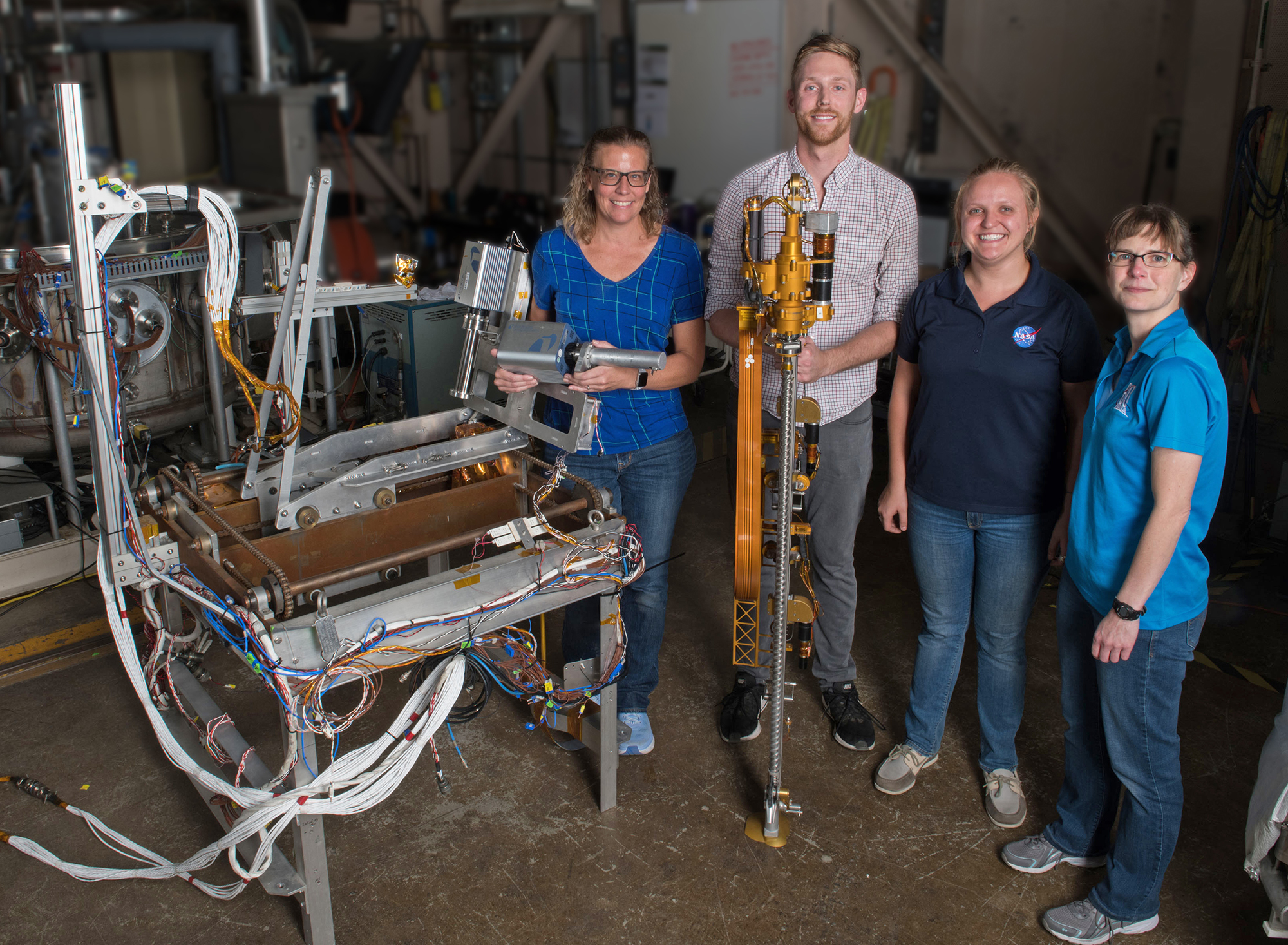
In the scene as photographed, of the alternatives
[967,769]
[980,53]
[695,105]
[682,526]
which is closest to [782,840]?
[967,769]

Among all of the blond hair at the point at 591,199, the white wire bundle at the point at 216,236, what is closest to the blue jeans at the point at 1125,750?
the blond hair at the point at 591,199

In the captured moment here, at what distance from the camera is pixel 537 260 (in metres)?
2.28

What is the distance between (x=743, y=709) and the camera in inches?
104

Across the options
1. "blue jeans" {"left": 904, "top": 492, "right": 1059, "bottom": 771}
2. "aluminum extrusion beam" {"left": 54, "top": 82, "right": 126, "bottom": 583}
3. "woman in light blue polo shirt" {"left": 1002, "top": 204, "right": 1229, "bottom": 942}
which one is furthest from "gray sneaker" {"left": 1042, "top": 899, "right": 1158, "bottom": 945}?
"aluminum extrusion beam" {"left": 54, "top": 82, "right": 126, "bottom": 583}

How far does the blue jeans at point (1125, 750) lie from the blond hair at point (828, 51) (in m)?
1.19

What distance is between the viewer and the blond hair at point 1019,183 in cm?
200

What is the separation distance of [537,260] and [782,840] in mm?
1390

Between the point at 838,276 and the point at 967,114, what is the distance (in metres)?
4.31

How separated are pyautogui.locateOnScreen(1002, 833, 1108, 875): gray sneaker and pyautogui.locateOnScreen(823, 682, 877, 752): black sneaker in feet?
1.52

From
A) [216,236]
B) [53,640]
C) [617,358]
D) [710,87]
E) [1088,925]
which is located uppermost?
[710,87]

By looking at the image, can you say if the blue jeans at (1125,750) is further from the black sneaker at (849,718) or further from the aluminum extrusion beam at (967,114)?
the aluminum extrusion beam at (967,114)

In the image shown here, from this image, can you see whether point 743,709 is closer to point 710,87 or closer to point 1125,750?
point 1125,750

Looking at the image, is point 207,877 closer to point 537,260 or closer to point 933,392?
point 537,260

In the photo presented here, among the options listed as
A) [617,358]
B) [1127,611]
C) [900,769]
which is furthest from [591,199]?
[900,769]
